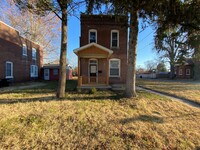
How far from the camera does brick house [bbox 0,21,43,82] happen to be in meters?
13.6

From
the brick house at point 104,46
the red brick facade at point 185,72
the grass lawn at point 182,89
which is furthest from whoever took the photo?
the red brick facade at point 185,72

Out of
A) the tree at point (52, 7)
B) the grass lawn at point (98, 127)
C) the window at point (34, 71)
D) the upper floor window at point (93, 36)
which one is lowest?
the grass lawn at point (98, 127)

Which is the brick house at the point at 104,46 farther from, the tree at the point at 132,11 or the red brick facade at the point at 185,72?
the red brick facade at the point at 185,72

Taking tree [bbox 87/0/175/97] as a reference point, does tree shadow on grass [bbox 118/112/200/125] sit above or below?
below

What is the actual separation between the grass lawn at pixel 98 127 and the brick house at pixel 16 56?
1058 cm

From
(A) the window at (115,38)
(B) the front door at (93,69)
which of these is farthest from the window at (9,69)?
(A) the window at (115,38)

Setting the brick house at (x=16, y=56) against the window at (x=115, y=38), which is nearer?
the brick house at (x=16, y=56)

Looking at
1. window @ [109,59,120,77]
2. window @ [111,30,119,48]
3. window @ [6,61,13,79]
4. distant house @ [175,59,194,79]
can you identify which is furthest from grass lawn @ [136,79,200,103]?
distant house @ [175,59,194,79]

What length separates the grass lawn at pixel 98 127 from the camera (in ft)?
11.3

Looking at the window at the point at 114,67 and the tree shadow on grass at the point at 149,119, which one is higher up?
the window at the point at 114,67

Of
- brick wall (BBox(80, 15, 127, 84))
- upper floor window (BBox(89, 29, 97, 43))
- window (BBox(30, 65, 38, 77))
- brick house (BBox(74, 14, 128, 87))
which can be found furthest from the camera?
window (BBox(30, 65, 38, 77))

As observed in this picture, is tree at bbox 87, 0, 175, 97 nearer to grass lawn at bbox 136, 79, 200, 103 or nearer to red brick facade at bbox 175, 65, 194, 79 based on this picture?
grass lawn at bbox 136, 79, 200, 103

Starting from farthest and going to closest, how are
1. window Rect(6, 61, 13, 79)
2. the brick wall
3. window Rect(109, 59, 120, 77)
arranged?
window Rect(6, 61, 13, 79)
window Rect(109, 59, 120, 77)
the brick wall

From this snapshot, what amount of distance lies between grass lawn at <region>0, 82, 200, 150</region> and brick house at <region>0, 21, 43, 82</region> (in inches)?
416
